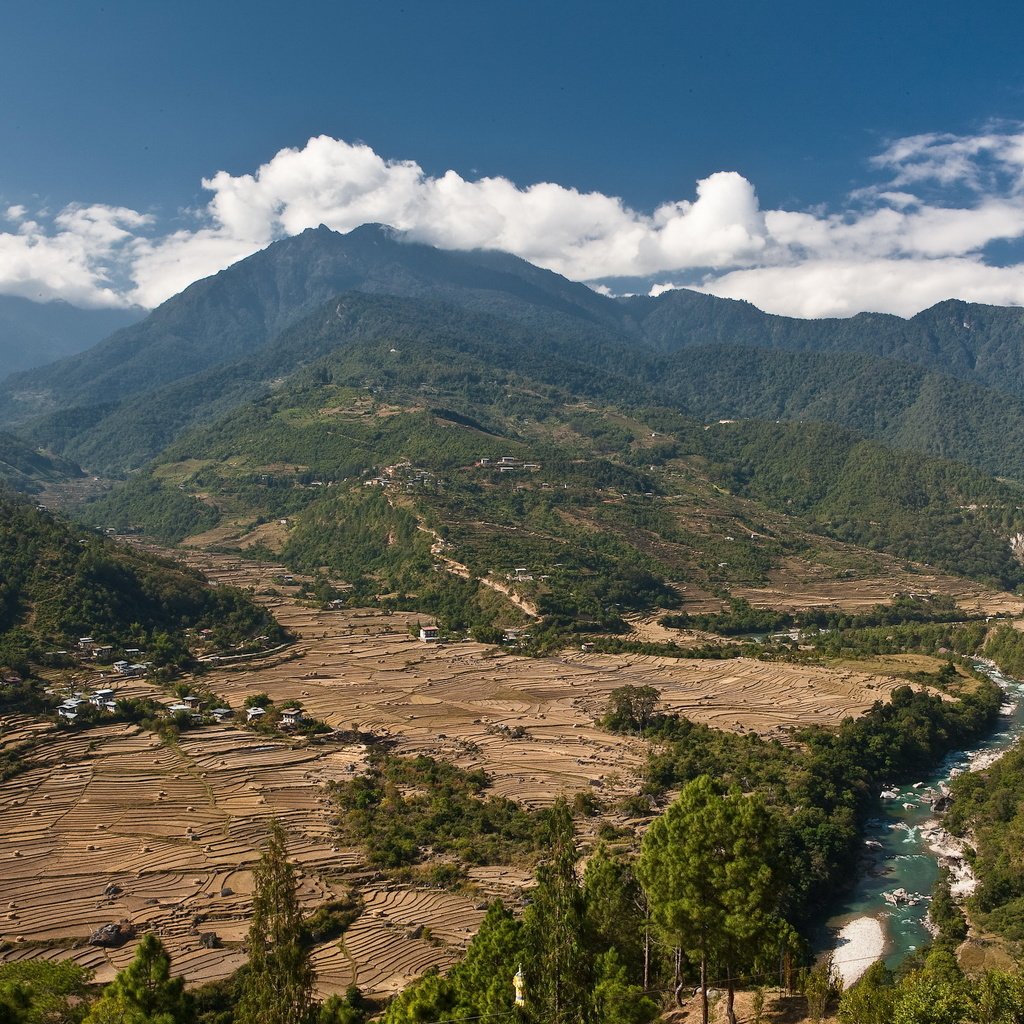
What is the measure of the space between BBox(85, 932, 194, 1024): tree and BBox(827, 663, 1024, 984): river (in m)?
24.0

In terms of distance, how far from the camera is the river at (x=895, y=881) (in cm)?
3662

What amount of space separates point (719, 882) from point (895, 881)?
1086 inches

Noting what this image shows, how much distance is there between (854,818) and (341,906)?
28.1m

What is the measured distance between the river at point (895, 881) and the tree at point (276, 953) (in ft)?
74.7

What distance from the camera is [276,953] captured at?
19.9m

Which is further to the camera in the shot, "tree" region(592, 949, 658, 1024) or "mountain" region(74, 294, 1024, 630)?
"mountain" region(74, 294, 1024, 630)

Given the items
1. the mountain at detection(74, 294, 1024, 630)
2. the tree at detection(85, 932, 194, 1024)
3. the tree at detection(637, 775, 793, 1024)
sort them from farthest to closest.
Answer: the mountain at detection(74, 294, 1024, 630)
the tree at detection(85, 932, 194, 1024)
the tree at detection(637, 775, 793, 1024)

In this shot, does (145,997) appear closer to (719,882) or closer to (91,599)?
(719,882)

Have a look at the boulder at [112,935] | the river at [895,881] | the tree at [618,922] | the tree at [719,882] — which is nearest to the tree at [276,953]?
the tree at [719,882]

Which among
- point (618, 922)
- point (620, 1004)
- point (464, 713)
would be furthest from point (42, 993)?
point (464, 713)

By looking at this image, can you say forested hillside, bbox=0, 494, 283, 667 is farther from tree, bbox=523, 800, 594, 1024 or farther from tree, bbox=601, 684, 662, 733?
tree, bbox=523, 800, 594, 1024

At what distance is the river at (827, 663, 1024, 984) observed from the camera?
36.6 meters

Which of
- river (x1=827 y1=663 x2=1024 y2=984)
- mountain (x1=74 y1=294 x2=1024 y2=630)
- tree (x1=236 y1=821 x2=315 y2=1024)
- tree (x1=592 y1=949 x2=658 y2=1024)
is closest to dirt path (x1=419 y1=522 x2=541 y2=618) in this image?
mountain (x1=74 y1=294 x2=1024 y2=630)

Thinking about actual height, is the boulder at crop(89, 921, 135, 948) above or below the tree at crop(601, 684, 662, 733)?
below
